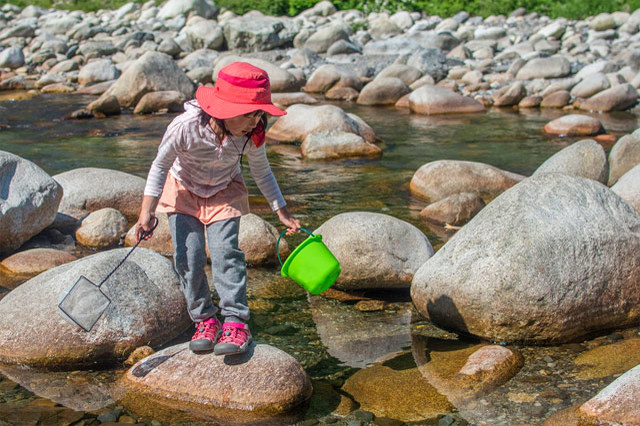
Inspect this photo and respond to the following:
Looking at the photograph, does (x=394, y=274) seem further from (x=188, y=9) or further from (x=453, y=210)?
(x=188, y=9)

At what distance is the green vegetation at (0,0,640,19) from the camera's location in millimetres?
24547

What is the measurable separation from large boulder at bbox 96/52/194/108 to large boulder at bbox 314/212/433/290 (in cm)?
1048

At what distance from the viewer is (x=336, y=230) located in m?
5.64

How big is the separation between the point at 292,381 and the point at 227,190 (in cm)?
108

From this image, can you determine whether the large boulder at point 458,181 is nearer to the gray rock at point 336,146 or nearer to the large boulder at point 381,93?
the gray rock at point 336,146

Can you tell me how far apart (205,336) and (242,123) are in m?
1.16

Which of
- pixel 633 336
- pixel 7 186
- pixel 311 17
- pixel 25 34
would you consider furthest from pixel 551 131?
pixel 25 34

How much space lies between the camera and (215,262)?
3.92 meters

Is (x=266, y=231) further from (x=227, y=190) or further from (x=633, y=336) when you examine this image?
(x=633, y=336)

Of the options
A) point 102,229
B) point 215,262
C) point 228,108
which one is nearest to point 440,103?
point 102,229

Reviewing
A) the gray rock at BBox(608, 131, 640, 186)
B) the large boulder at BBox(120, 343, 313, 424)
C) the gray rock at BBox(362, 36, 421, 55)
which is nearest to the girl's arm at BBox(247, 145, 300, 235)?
the large boulder at BBox(120, 343, 313, 424)

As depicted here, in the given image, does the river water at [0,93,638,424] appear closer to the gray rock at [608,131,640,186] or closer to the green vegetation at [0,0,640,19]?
the gray rock at [608,131,640,186]

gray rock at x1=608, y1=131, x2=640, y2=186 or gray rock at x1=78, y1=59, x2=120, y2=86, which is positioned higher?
gray rock at x1=608, y1=131, x2=640, y2=186

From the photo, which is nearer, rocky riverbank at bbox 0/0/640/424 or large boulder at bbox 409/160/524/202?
rocky riverbank at bbox 0/0/640/424
